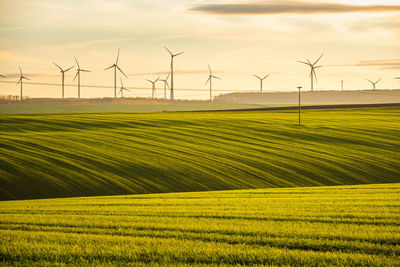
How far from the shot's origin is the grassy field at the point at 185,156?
1475 inches

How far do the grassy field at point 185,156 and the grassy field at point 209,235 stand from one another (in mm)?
17667

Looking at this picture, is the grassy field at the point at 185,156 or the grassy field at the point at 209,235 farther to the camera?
the grassy field at the point at 185,156

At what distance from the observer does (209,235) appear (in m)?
13.7

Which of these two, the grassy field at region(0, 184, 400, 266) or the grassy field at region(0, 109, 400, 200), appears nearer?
the grassy field at region(0, 184, 400, 266)

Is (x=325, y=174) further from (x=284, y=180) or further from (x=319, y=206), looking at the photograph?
(x=319, y=206)

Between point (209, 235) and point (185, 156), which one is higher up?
point (209, 235)

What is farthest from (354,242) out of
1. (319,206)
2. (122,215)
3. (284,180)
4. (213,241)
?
(284,180)

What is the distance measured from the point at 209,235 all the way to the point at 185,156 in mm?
31891

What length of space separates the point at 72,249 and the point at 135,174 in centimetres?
2757

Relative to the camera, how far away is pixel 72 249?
39.8 feet

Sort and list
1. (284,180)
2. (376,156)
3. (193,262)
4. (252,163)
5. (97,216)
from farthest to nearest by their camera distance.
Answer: (376,156) → (252,163) → (284,180) → (97,216) → (193,262)

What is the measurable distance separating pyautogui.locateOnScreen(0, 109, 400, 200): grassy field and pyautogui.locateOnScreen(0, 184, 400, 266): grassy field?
1767 cm

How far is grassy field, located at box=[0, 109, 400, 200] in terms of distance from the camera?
123ft

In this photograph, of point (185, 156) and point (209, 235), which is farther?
point (185, 156)
